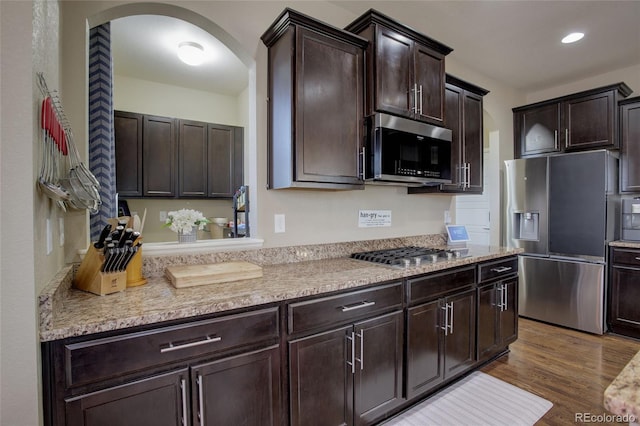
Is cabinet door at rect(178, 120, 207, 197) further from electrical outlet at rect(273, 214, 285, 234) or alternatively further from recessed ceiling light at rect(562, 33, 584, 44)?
recessed ceiling light at rect(562, 33, 584, 44)

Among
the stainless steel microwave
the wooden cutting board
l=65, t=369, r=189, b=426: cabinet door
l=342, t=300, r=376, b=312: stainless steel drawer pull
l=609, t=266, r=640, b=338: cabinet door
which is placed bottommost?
l=609, t=266, r=640, b=338: cabinet door

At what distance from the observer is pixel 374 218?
2680 millimetres

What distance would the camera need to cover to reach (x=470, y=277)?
7.62 feet

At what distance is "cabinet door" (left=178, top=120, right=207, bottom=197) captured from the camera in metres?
3.97

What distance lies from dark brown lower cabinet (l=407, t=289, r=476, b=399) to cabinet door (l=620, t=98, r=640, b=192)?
7.89ft

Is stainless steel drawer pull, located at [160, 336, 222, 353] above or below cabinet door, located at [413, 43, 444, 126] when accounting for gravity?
below

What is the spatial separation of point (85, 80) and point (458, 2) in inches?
→ 102

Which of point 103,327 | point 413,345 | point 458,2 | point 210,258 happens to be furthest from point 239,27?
point 413,345

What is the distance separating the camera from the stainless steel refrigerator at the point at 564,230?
3.21 metres

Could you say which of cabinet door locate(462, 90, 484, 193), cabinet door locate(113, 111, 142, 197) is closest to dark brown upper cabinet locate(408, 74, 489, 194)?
cabinet door locate(462, 90, 484, 193)

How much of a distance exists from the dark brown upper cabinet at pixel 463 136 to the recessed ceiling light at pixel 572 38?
90 centimetres

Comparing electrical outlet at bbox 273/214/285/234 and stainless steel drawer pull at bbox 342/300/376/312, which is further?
electrical outlet at bbox 273/214/285/234

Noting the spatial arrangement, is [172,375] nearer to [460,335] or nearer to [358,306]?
[358,306]

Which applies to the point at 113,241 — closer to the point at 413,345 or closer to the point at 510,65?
the point at 413,345
